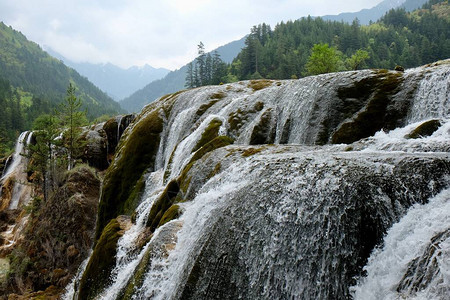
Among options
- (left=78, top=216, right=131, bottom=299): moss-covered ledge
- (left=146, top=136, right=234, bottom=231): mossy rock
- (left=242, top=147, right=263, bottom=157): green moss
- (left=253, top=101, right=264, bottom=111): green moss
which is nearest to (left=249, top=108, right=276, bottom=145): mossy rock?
(left=253, top=101, right=264, bottom=111): green moss

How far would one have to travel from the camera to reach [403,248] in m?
4.80

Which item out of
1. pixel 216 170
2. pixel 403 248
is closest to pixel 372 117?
pixel 216 170

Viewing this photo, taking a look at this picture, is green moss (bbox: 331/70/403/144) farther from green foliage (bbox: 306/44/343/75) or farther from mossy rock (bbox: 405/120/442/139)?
green foliage (bbox: 306/44/343/75)

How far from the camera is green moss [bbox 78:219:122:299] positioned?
9539 millimetres

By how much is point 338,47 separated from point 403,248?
10198cm

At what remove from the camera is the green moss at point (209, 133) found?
15.7 metres

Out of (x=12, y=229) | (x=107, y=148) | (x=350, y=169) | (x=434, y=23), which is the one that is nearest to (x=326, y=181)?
(x=350, y=169)

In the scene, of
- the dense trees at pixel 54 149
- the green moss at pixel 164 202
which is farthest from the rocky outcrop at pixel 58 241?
the green moss at pixel 164 202

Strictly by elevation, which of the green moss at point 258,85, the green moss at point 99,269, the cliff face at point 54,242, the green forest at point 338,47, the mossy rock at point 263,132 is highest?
the green forest at point 338,47

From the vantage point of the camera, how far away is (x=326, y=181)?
609cm

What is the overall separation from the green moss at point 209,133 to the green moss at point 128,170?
5403 millimetres

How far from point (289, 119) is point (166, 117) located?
11922 millimetres

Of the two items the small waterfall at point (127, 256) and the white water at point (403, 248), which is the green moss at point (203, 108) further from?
the white water at point (403, 248)

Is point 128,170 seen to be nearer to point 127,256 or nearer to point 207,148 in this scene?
point 207,148
